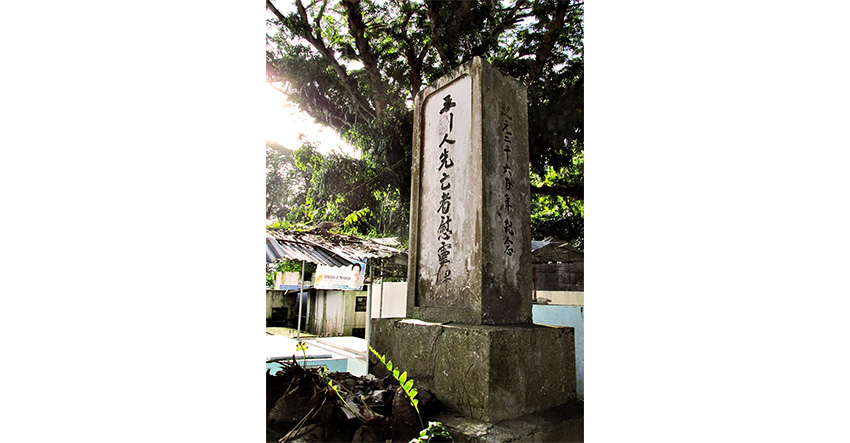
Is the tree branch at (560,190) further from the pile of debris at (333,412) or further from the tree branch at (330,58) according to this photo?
the pile of debris at (333,412)

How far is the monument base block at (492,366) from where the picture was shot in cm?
182

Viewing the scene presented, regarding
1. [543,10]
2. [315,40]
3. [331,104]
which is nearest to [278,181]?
[331,104]

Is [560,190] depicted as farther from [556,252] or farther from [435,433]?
[435,433]

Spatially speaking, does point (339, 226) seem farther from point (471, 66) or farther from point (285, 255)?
point (471, 66)

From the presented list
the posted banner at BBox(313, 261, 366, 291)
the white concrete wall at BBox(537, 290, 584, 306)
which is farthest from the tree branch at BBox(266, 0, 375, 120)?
the white concrete wall at BBox(537, 290, 584, 306)

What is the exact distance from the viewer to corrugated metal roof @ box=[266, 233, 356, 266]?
4932 mm

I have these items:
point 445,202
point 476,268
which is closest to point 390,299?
point 445,202

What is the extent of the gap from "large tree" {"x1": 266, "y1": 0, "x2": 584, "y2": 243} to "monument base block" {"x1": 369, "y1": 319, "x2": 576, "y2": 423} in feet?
12.9

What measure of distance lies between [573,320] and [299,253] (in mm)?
3410

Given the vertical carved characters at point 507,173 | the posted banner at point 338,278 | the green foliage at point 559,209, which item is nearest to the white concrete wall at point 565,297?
the green foliage at point 559,209

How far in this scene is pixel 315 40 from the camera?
5.51 meters

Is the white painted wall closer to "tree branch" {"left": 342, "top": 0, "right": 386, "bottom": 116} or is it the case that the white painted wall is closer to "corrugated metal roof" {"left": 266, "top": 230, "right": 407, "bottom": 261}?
"corrugated metal roof" {"left": 266, "top": 230, "right": 407, "bottom": 261}

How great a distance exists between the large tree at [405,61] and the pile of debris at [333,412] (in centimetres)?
422

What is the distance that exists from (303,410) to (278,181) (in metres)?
7.28
